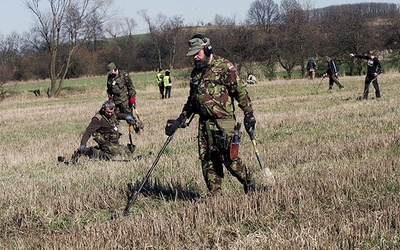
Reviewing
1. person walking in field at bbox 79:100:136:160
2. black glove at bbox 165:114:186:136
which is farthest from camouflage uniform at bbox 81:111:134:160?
black glove at bbox 165:114:186:136

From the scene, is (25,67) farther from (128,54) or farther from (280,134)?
(280,134)

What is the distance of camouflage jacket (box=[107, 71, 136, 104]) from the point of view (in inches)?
514

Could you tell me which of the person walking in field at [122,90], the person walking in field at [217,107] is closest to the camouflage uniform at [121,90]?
the person walking in field at [122,90]

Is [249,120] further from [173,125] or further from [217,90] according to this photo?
[173,125]

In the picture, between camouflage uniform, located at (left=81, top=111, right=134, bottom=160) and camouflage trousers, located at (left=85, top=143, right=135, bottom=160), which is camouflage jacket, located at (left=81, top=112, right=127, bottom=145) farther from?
camouflage trousers, located at (left=85, top=143, right=135, bottom=160)

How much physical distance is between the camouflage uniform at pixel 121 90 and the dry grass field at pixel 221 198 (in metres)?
1.77

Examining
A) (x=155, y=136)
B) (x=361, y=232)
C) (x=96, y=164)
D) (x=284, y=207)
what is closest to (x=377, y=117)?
(x=155, y=136)

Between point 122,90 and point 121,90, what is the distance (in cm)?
3

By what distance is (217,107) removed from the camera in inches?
231

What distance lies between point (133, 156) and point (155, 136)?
2.49m

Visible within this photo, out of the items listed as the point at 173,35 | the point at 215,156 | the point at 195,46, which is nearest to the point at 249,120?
the point at 215,156

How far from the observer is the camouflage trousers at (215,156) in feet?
19.2

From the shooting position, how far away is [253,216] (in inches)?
211

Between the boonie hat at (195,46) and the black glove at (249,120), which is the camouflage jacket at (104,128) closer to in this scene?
the boonie hat at (195,46)
